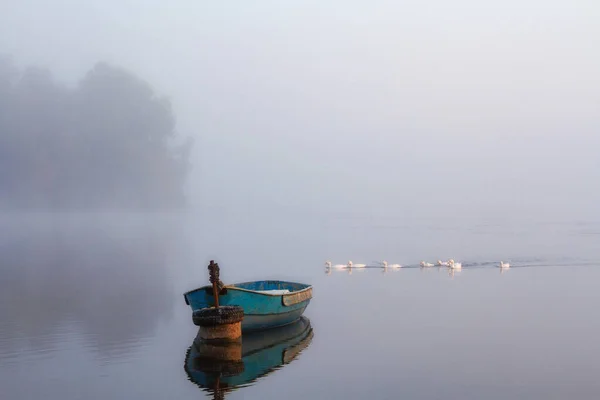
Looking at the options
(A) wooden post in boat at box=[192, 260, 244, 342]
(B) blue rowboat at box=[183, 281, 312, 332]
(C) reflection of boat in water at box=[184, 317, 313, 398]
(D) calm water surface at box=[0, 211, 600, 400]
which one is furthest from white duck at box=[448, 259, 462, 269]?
(A) wooden post in boat at box=[192, 260, 244, 342]

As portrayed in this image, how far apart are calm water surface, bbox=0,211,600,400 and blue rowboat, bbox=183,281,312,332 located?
1.15 m

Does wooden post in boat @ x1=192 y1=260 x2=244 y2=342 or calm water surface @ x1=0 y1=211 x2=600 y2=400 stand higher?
wooden post in boat @ x1=192 y1=260 x2=244 y2=342

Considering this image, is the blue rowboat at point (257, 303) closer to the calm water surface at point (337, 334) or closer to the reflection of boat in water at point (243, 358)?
the reflection of boat in water at point (243, 358)

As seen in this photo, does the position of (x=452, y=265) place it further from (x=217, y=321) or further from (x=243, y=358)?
Answer: (x=243, y=358)

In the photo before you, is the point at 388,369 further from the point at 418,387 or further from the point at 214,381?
the point at 214,381

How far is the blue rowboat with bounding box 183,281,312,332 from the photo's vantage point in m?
24.5

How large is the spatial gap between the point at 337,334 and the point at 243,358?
19.6 ft

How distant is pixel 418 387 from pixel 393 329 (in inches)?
354

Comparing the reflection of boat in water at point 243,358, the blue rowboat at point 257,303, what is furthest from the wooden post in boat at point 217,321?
the blue rowboat at point 257,303

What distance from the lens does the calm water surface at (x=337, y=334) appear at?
1912 centimetres

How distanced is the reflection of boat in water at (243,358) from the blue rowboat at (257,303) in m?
0.44

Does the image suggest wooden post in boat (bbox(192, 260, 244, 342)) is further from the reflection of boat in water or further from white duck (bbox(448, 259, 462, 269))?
white duck (bbox(448, 259, 462, 269))

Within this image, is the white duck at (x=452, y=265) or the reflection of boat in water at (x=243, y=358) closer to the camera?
the reflection of boat in water at (x=243, y=358)

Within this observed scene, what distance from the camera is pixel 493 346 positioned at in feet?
80.6
